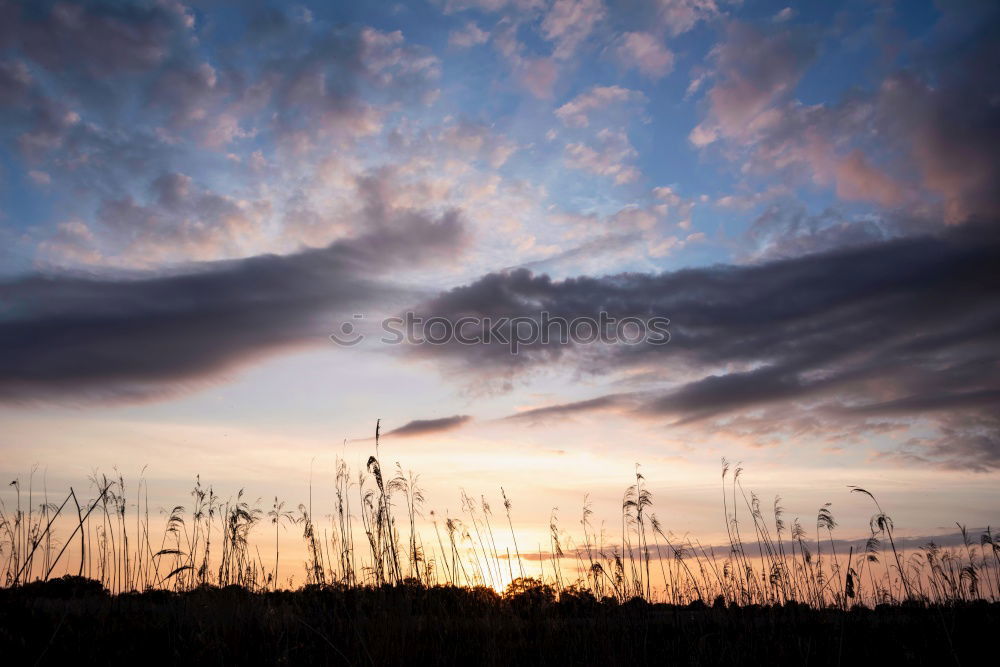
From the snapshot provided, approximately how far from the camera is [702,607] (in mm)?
8664

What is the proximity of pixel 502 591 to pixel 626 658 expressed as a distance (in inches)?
121

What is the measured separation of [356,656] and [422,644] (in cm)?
75

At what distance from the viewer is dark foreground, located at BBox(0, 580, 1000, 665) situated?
17.8 ft

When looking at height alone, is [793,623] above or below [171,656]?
below

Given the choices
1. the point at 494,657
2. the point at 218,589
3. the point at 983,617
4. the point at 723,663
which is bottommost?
the point at 983,617

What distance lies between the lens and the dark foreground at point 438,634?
542 centimetres

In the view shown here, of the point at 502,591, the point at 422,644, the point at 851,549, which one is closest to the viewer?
the point at 422,644

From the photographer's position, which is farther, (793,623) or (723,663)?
(793,623)

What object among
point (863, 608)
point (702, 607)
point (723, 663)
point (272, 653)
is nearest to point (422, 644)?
point (272, 653)

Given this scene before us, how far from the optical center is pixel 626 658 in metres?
5.48

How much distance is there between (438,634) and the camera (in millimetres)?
6227

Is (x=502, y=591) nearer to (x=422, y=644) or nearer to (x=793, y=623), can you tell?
(x=422, y=644)

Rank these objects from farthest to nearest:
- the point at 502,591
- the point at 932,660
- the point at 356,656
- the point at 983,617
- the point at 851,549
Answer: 1. the point at 983,617
2. the point at 502,591
3. the point at 851,549
4. the point at 932,660
5. the point at 356,656

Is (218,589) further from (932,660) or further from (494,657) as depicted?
(932,660)
